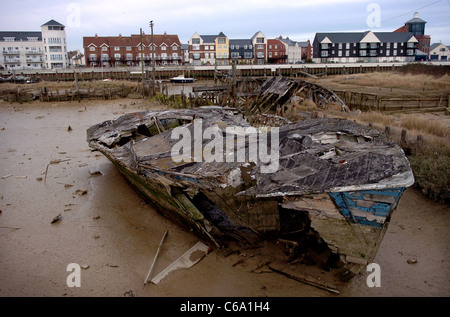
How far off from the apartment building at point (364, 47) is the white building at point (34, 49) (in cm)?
5248

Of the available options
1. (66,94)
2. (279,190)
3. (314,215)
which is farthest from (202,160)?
(66,94)

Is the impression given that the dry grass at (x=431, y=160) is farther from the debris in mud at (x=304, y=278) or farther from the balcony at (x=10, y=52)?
the balcony at (x=10, y=52)

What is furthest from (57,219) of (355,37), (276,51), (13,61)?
(13,61)

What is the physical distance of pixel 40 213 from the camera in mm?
8875

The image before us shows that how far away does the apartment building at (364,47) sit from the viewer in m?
70.1

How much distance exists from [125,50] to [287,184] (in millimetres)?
71886

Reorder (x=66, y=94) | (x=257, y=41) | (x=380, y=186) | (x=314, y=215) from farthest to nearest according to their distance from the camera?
(x=257, y=41), (x=66, y=94), (x=314, y=215), (x=380, y=186)

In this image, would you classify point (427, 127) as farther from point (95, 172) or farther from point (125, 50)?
point (125, 50)

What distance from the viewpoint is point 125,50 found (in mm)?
70625

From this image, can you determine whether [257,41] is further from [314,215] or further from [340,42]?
[314,215]

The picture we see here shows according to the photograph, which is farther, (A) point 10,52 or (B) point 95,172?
(A) point 10,52

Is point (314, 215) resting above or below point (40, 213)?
above

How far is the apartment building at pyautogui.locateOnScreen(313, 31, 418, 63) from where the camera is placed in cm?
7006
